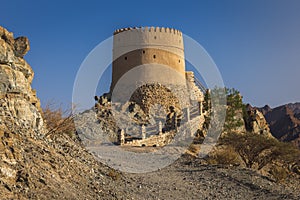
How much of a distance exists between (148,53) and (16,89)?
19.3 meters

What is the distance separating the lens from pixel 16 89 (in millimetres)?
8281

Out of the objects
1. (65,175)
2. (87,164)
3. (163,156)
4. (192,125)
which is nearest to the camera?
(65,175)

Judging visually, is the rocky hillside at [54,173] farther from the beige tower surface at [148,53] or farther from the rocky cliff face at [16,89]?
the beige tower surface at [148,53]

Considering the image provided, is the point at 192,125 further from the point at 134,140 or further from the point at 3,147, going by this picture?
the point at 3,147

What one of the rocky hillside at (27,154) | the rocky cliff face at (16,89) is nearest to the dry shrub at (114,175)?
the rocky hillside at (27,154)

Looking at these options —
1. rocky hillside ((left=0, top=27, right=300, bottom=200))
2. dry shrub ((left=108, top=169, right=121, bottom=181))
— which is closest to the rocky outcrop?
rocky hillside ((left=0, top=27, right=300, bottom=200))

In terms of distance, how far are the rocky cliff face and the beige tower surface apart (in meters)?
17.8

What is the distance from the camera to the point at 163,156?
49.5ft

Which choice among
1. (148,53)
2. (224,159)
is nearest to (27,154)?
(224,159)

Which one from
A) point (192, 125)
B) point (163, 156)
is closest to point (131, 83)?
point (192, 125)

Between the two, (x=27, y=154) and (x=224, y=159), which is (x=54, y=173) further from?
(x=224, y=159)

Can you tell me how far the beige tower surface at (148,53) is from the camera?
88.4ft

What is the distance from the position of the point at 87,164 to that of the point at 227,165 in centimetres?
666

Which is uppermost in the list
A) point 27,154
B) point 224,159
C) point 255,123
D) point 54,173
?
point 255,123
